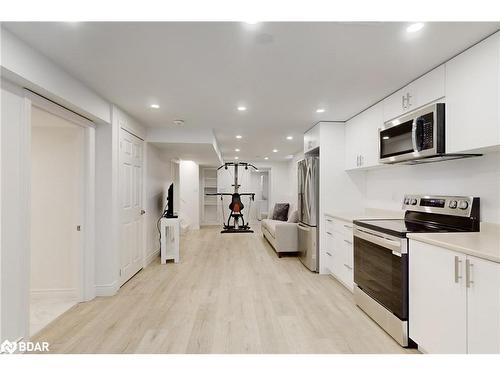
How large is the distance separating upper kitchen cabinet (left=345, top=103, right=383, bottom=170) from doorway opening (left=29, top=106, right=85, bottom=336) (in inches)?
138

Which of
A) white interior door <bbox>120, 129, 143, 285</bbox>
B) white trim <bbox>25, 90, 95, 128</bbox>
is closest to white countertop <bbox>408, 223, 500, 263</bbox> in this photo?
white trim <bbox>25, 90, 95, 128</bbox>

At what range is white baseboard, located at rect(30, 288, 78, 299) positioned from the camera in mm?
3166

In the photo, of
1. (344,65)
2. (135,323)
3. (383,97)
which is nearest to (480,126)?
(344,65)

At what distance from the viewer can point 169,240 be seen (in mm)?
4934

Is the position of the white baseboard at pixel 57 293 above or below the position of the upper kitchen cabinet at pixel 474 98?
below

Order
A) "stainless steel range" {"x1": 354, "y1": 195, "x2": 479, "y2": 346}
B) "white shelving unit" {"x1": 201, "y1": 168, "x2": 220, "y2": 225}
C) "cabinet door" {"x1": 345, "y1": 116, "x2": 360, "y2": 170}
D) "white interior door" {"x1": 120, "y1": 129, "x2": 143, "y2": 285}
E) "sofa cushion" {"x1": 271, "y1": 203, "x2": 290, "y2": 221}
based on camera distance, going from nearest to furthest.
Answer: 1. "stainless steel range" {"x1": 354, "y1": 195, "x2": 479, "y2": 346}
2. "white interior door" {"x1": 120, "y1": 129, "x2": 143, "y2": 285}
3. "cabinet door" {"x1": 345, "y1": 116, "x2": 360, "y2": 170}
4. "sofa cushion" {"x1": 271, "y1": 203, "x2": 290, "y2": 221}
5. "white shelving unit" {"x1": 201, "y1": 168, "x2": 220, "y2": 225}

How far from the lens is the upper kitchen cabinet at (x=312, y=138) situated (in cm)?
423

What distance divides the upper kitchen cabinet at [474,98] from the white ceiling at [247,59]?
11 cm

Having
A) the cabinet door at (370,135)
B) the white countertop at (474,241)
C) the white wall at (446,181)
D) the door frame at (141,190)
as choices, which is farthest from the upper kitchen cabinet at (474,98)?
the door frame at (141,190)

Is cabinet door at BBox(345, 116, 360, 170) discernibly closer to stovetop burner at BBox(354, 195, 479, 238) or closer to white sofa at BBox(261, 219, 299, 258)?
stovetop burner at BBox(354, 195, 479, 238)

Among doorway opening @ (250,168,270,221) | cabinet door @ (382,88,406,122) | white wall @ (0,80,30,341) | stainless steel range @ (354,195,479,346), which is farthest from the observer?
doorway opening @ (250,168,270,221)

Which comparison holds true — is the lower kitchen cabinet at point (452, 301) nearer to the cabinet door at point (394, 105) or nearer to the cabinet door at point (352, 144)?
the cabinet door at point (394, 105)

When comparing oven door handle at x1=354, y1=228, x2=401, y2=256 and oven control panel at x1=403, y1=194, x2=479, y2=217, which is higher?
oven control panel at x1=403, y1=194, x2=479, y2=217
